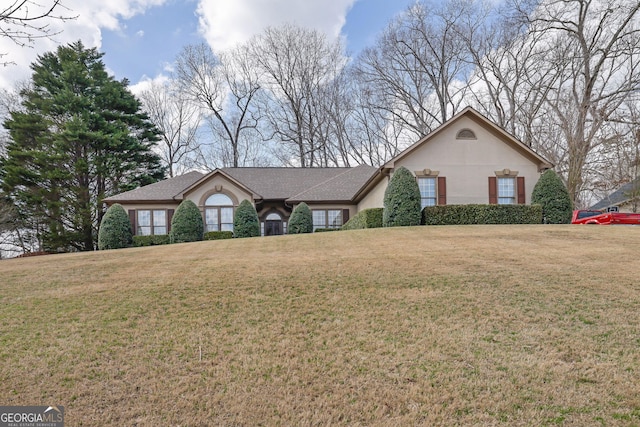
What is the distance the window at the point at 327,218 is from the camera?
23.7 m

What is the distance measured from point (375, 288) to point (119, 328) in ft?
14.3

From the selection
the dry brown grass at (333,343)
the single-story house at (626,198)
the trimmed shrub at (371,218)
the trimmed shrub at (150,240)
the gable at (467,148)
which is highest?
the gable at (467,148)

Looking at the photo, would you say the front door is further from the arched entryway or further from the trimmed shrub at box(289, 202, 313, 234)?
the trimmed shrub at box(289, 202, 313, 234)

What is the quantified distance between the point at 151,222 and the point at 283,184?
8476mm

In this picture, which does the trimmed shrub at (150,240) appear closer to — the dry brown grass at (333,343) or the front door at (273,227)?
the front door at (273,227)

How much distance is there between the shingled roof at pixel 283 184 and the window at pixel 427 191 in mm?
4887

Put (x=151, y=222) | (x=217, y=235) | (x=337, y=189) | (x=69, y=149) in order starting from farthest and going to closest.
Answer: (x=69, y=149) < (x=337, y=189) < (x=151, y=222) < (x=217, y=235)

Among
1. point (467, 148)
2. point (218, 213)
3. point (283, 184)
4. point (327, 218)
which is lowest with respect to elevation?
point (327, 218)

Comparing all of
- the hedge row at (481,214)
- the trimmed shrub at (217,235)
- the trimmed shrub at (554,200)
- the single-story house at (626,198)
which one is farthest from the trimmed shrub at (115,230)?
the single-story house at (626,198)

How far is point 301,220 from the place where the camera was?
2173 centimetres

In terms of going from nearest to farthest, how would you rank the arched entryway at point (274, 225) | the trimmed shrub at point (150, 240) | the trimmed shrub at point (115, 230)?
the trimmed shrub at point (115, 230) → the trimmed shrub at point (150, 240) → the arched entryway at point (274, 225)

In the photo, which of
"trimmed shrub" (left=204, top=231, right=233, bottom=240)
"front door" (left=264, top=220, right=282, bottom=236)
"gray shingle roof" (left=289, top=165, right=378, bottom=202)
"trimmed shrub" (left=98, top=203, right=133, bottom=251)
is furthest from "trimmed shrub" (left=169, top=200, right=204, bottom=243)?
"gray shingle roof" (left=289, top=165, right=378, bottom=202)

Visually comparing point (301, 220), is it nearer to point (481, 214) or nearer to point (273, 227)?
point (273, 227)

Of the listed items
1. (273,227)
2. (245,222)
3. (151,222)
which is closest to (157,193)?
(151,222)
